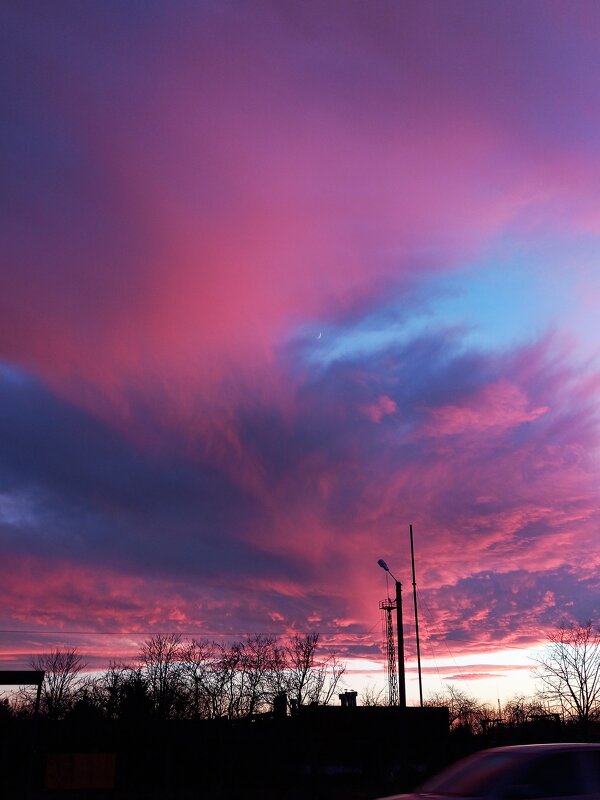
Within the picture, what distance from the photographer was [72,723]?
44.0 m

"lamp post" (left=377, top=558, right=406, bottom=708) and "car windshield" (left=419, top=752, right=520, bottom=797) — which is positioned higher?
"lamp post" (left=377, top=558, right=406, bottom=708)

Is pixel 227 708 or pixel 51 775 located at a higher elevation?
pixel 227 708

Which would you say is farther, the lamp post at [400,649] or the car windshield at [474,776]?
the lamp post at [400,649]

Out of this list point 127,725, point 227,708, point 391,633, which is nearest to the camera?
point 127,725

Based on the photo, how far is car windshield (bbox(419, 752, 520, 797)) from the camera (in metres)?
8.15

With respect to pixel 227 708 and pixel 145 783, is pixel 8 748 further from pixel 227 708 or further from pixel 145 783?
pixel 227 708

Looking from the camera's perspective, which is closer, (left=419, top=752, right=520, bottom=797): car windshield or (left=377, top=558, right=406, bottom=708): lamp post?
(left=419, top=752, right=520, bottom=797): car windshield

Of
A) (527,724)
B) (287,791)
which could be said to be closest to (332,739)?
(527,724)

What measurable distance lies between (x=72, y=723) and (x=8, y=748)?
34.7 ft

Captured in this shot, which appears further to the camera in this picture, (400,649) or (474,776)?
(400,649)

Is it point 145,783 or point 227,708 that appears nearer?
point 145,783

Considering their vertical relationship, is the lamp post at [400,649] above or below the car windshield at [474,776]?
above

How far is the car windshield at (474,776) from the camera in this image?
815 centimetres

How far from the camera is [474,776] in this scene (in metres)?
8.44
